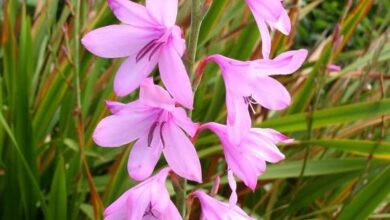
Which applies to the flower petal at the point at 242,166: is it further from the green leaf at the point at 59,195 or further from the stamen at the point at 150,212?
the green leaf at the point at 59,195

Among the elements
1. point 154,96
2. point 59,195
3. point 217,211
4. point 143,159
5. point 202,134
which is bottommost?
point 202,134

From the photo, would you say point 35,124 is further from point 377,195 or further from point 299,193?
point 377,195

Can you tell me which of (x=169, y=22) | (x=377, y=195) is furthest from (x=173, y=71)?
(x=377, y=195)

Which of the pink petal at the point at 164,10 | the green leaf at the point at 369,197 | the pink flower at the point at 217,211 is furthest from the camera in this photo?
the green leaf at the point at 369,197

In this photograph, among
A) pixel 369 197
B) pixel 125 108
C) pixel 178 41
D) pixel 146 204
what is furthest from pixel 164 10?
pixel 369 197

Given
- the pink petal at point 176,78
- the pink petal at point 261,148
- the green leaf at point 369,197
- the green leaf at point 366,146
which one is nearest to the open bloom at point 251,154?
the pink petal at point 261,148

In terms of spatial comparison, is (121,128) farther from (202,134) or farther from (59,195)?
(202,134)
